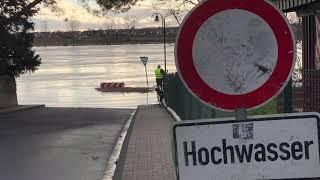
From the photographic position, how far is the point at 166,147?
12.8 m

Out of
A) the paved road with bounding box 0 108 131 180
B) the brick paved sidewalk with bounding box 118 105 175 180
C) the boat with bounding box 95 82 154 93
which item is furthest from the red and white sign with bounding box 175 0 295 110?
the boat with bounding box 95 82 154 93

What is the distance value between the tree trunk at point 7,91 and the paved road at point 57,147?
30.4 feet

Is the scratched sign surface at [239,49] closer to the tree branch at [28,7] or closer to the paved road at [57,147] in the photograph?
the paved road at [57,147]

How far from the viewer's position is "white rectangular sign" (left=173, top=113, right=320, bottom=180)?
4.09 metres

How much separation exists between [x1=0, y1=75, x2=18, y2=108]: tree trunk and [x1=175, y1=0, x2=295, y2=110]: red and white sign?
29.1 m

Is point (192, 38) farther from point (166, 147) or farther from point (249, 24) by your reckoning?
point (166, 147)

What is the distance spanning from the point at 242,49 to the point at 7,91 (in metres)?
30.2

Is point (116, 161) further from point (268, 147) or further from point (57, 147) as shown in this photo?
point (268, 147)

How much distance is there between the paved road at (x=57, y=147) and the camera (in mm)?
11109

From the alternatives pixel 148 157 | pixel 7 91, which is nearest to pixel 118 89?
pixel 7 91

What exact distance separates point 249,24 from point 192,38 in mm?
349

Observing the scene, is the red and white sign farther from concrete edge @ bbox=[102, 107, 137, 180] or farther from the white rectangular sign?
concrete edge @ bbox=[102, 107, 137, 180]

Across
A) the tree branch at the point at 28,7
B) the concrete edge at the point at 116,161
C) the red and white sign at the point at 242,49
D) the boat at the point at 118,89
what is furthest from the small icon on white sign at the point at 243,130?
the boat at the point at 118,89

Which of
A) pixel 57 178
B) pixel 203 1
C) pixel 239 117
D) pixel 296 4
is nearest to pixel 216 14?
pixel 203 1
